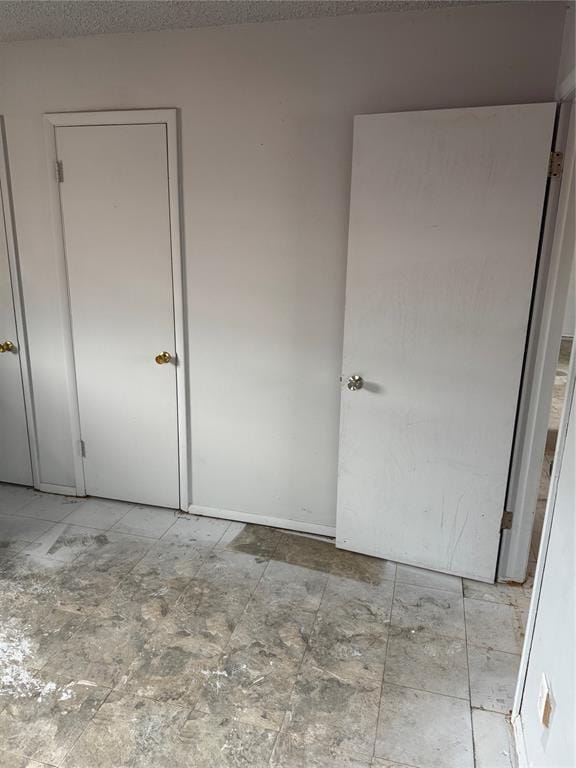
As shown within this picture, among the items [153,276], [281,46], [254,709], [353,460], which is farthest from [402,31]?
[254,709]

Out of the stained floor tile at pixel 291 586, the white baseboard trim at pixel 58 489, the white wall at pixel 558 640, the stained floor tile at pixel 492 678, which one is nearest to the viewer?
the white wall at pixel 558 640

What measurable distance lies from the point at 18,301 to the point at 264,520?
70.2 inches

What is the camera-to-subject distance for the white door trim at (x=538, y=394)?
6.38ft

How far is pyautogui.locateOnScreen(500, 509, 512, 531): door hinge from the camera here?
2299 mm

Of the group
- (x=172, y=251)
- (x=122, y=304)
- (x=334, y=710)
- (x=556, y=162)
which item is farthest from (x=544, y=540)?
(x=122, y=304)

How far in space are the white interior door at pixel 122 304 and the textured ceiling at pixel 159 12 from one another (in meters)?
0.40

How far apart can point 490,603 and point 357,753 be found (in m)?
0.95

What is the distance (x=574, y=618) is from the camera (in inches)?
48.1

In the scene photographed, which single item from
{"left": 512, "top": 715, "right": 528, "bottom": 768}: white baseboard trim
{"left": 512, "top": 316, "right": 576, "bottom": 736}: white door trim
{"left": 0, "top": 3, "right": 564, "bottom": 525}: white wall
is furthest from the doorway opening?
{"left": 0, "top": 3, "right": 564, "bottom": 525}: white wall

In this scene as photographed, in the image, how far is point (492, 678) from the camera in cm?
187

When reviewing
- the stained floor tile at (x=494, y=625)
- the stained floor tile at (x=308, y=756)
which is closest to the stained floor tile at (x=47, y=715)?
the stained floor tile at (x=308, y=756)

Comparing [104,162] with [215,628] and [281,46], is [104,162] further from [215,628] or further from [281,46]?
[215,628]

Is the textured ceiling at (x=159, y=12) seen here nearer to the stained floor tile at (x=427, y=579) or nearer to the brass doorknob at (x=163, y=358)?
the brass doorknob at (x=163, y=358)

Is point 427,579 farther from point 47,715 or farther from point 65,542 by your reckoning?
point 65,542
